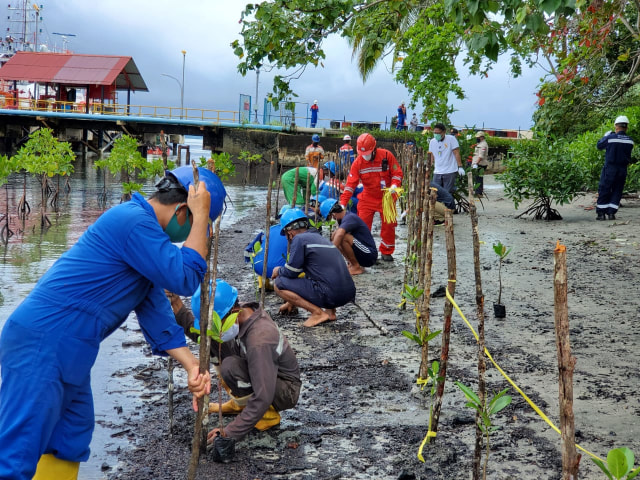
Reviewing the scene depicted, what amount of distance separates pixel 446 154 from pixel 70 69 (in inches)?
1527

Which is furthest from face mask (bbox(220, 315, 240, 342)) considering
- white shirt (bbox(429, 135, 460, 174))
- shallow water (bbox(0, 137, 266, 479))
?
white shirt (bbox(429, 135, 460, 174))

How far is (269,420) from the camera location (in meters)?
4.14

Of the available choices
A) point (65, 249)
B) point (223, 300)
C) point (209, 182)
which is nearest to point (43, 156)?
point (65, 249)

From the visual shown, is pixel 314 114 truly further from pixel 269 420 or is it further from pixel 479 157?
pixel 269 420

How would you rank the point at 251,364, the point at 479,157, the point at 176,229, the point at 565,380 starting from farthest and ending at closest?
1. the point at 479,157
2. the point at 251,364
3. the point at 176,229
4. the point at 565,380

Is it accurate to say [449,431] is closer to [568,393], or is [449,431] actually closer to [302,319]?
[568,393]

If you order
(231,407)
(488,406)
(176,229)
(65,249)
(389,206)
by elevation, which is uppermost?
(176,229)

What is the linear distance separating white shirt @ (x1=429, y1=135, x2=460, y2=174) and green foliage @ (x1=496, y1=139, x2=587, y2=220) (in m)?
1.54

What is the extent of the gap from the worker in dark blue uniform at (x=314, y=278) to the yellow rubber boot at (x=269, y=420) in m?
2.25

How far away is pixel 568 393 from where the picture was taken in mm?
2121

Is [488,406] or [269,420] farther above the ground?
[488,406]

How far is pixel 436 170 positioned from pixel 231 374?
31.9ft

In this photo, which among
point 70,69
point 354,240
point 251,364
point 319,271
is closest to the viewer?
point 251,364

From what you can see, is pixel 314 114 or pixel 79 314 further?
pixel 314 114
